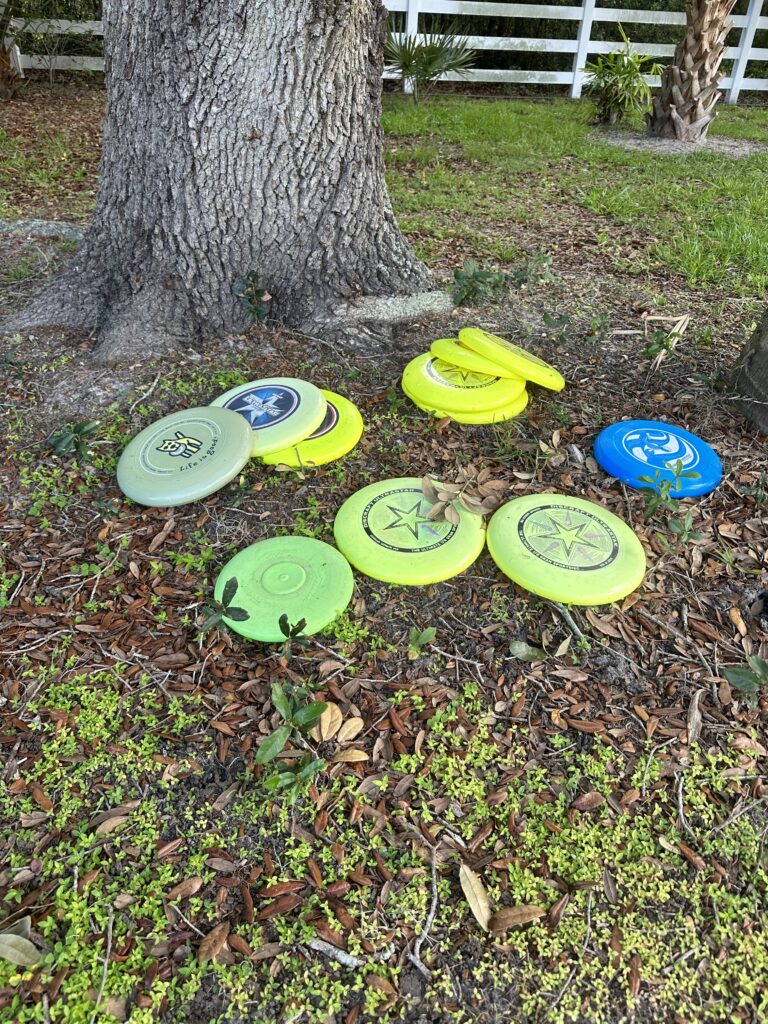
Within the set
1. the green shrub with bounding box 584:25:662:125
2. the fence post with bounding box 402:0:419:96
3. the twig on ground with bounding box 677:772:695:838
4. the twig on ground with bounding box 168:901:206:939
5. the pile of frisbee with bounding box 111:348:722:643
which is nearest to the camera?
the twig on ground with bounding box 168:901:206:939

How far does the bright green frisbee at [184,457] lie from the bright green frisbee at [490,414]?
2.99 ft

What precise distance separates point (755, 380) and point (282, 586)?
240cm

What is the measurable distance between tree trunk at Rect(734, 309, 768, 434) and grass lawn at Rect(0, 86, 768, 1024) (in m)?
0.08

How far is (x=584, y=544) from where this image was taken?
8.14ft

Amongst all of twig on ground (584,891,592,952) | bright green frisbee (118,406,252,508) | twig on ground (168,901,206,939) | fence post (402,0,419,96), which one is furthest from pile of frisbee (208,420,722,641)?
fence post (402,0,419,96)

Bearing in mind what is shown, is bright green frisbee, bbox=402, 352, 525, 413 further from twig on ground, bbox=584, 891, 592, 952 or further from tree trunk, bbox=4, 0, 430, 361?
twig on ground, bbox=584, 891, 592, 952

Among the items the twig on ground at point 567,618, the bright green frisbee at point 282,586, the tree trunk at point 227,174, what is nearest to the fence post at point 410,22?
the tree trunk at point 227,174

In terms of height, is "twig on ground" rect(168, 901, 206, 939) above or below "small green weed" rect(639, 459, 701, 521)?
below

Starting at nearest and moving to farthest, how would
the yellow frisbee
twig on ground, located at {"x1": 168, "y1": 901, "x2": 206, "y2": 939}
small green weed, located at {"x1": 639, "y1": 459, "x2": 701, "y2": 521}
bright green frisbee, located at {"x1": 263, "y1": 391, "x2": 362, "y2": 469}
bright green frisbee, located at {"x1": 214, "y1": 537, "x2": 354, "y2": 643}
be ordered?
twig on ground, located at {"x1": 168, "y1": 901, "x2": 206, "y2": 939}, bright green frisbee, located at {"x1": 214, "y1": 537, "x2": 354, "y2": 643}, small green weed, located at {"x1": 639, "y1": 459, "x2": 701, "y2": 521}, bright green frisbee, located at {"x1": 263, "y1": 391, "x2": 362, "y2": 469}, the yellow frisbee

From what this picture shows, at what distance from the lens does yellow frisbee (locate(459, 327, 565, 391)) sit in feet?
9.90

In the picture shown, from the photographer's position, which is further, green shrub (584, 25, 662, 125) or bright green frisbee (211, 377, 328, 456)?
green shrub (584, 25, 662, 125)

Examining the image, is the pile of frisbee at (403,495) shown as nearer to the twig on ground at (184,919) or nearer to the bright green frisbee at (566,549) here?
the bright green frisbee at (566,549)

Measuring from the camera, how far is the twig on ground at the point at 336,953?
5.35 ft

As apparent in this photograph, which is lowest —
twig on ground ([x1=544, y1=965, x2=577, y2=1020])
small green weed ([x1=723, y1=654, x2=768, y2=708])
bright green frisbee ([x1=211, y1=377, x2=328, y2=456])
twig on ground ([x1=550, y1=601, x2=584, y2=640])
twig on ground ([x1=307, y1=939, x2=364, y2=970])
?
twig on ground ([x1=544, y1=965, x2=577, y2=1020])
